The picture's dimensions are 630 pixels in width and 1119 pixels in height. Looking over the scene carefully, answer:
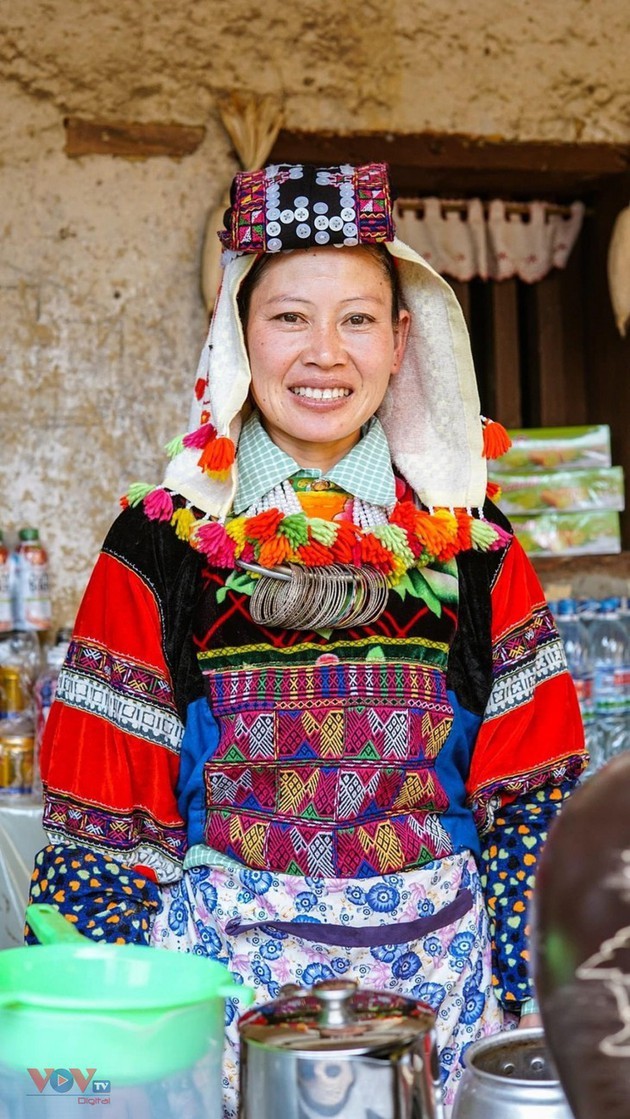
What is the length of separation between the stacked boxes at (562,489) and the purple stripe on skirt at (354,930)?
2.61 m

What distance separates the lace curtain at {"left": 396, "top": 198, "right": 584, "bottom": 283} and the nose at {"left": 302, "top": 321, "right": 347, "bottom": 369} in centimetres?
261

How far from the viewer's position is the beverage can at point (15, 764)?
3.38 metres

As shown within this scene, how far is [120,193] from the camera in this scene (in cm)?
384

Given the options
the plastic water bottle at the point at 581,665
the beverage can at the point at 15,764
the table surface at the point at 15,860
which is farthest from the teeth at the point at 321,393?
the plastic water bottle at the point at 581,665

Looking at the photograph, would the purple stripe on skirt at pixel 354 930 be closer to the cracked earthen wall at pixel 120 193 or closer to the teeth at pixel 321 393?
the teeth at pixel 321 393

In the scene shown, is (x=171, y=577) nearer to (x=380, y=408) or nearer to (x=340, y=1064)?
(x=380, y=408)

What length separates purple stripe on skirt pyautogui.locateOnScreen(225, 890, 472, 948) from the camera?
1.66 metres

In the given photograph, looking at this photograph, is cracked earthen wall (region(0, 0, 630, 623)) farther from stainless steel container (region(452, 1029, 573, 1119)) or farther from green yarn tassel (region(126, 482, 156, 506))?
stainless steel container (region(452, 1029, 573, 1119))

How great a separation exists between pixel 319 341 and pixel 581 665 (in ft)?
8.34

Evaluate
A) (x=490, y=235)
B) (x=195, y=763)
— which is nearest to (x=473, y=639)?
(x=195, y=763)

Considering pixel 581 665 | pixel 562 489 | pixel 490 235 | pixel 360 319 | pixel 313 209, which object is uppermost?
pixel 490 235

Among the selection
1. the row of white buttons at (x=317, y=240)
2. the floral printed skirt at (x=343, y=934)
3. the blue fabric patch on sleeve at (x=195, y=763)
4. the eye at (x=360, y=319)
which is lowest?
the floral printed skirt at (x=343, y=934)

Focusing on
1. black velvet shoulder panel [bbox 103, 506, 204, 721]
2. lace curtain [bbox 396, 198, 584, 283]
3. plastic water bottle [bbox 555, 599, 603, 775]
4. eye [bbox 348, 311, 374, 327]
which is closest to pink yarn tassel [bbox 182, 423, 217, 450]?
black velvet shoulder panel [bbox 103, 506, 204, 721]

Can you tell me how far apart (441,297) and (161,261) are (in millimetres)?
2090
